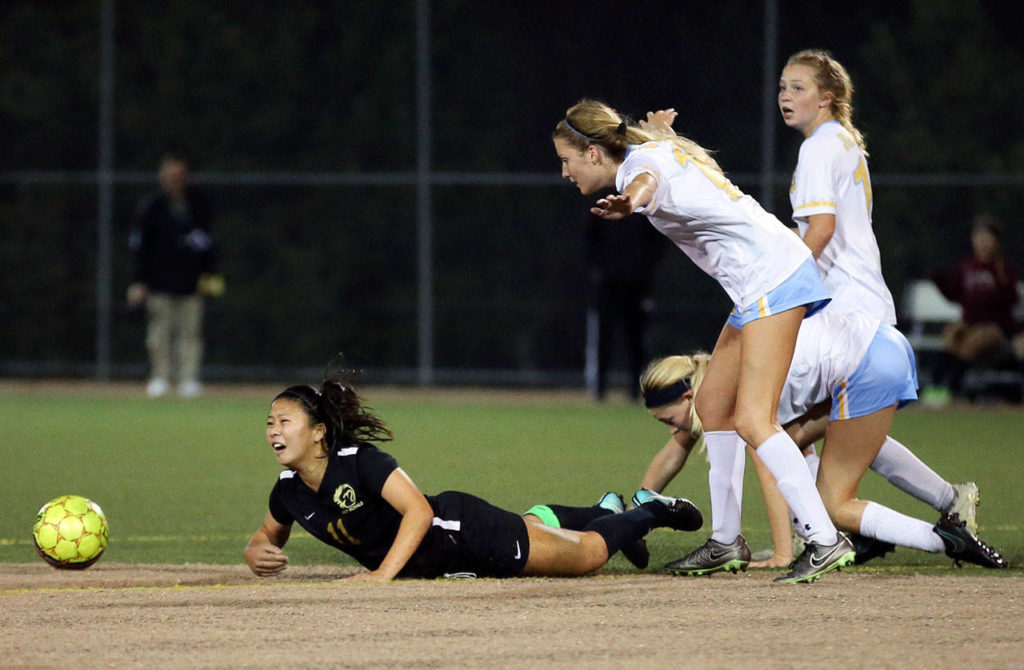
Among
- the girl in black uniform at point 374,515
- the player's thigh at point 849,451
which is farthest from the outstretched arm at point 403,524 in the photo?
the player's thigh at point 849,451

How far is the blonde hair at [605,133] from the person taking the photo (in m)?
6.05

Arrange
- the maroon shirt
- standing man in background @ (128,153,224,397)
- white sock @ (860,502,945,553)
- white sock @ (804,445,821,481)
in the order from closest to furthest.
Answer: white sock @ (860,502,945,553)
white sock @ (804,445,821,481)
the maroon shirt
standing man in background @ (128,153,224,397)

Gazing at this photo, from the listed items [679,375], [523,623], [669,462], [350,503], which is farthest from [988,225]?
[523,623]

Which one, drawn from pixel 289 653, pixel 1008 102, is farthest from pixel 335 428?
pixel 1008 102

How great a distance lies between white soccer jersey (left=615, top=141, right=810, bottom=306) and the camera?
5941mm

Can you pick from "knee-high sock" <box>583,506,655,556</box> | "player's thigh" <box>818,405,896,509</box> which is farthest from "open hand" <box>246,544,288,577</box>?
"player's thigh" <box>818,405,896,509</box>

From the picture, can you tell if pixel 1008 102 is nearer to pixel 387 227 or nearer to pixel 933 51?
pixel 933 51

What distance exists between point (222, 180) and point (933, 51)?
25.7ft

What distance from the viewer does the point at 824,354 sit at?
6434 millimetres

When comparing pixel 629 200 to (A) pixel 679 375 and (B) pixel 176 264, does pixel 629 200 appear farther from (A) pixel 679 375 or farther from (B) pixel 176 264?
(B) pixel 176 264

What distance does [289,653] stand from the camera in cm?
491

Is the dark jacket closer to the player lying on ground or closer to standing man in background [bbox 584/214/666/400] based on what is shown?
standing man in background [bbox 584/214/666/400]

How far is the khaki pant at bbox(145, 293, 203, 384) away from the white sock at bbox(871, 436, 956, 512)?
11387 mm

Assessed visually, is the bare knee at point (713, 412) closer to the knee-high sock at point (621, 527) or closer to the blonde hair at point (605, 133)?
the knee-high sock at point (621, 527)
